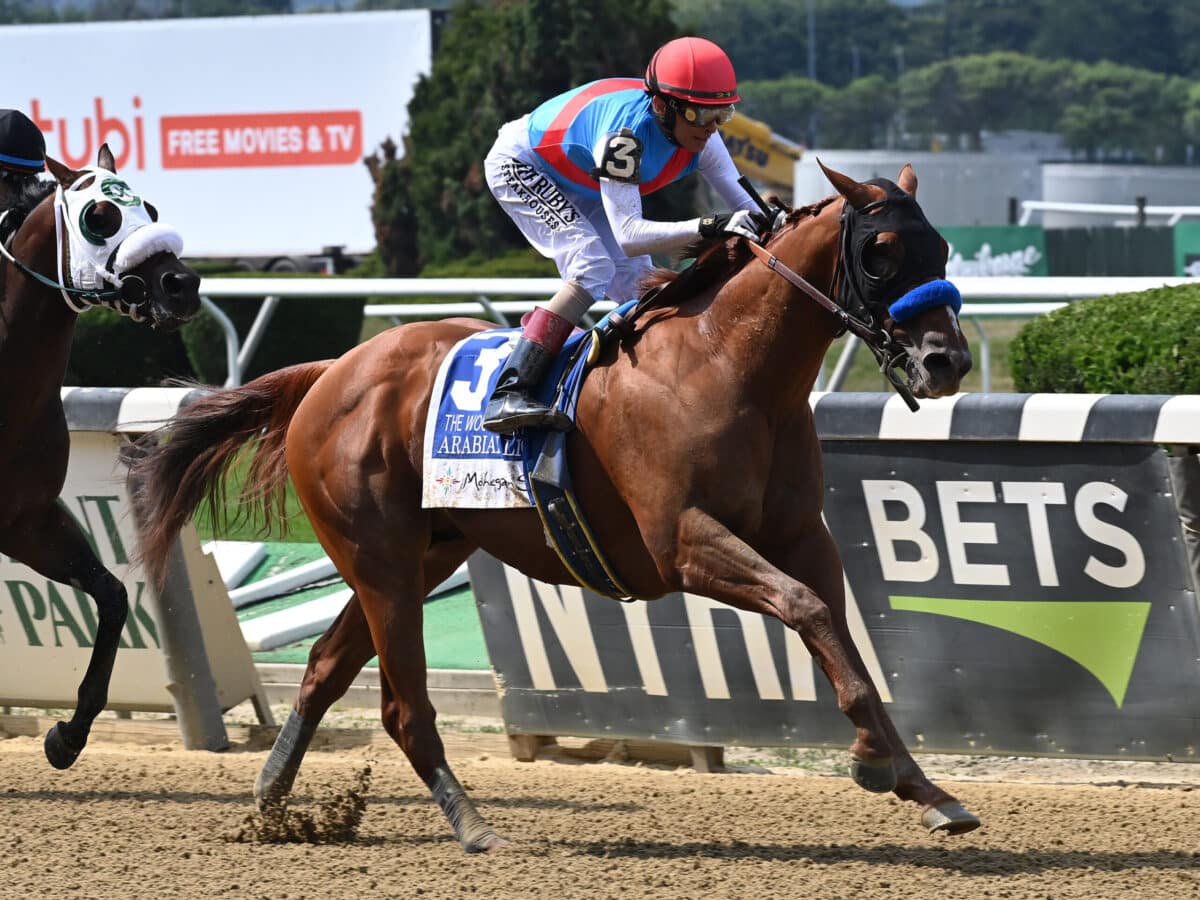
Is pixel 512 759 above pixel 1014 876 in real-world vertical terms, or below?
below

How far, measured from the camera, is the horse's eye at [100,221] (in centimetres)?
501

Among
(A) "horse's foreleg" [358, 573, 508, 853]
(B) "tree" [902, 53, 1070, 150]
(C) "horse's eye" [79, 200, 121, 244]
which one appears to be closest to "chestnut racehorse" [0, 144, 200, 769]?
(C) "horse's eye" [79, 200, 121, 244]

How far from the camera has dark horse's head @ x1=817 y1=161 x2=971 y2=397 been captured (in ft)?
12.8

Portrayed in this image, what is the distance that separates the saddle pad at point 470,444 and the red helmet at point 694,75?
2.58ft

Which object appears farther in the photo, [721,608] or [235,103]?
[235,103]

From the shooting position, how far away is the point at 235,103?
92.5 feet

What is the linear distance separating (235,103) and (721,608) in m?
24.3

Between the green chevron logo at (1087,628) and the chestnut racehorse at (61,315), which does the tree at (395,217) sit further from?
the green chevron logo at (1087,628)

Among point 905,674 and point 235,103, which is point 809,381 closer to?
point 905,674

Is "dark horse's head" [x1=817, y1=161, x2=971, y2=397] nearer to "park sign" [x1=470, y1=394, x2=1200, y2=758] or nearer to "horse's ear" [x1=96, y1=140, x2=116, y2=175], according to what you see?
Result: "park sign" [x1=470, y1=394, x2=1200, y2=758]

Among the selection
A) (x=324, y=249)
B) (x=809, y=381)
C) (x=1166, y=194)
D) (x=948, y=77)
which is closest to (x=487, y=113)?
(x=324, y=249)

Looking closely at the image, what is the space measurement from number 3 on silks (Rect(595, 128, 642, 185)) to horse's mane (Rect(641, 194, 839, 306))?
25cm

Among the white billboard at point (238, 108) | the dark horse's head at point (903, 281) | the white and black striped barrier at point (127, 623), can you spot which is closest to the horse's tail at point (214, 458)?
the white and black striped barrier at point (127, 623)

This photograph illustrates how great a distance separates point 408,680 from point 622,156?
151 cm
